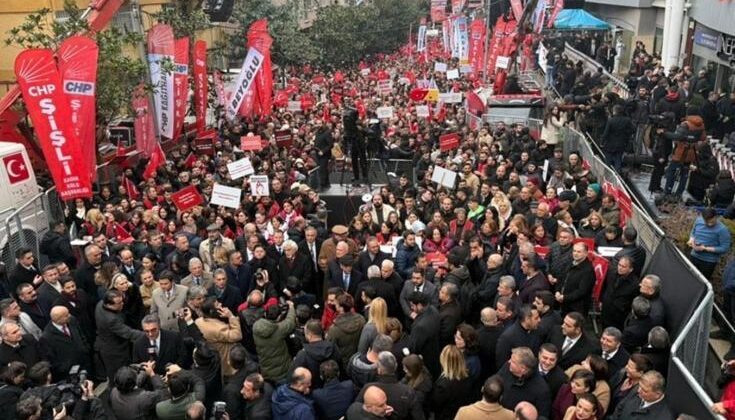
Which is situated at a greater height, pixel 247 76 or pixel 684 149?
pixel 247 76

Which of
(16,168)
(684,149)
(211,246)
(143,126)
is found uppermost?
(684,149)

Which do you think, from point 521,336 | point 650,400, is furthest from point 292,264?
point 650,400

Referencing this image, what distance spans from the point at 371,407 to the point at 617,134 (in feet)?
33.4

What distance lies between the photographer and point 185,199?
11.8 meters

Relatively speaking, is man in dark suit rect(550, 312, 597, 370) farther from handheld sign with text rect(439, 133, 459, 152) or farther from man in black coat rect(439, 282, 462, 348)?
handheld sign with text rect(439, 133, 459, 152)

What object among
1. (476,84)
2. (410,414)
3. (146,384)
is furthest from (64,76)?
(476,84)

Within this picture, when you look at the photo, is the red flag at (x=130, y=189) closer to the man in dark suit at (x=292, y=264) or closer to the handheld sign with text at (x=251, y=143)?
A: the handheld sign with text at (x=251, y=143)

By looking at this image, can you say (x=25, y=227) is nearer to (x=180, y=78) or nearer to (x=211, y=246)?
(x=211, y=246)

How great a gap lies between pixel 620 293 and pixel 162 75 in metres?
13.9

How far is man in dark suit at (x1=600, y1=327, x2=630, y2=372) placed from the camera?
5.93 metres

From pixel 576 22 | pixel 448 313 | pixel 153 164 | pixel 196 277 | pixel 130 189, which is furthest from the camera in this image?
pixel 576 22

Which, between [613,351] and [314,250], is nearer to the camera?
[613,351]

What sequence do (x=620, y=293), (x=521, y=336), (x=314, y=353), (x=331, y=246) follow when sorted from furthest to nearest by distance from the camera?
(x=331, y=246) → (x=620, y=293) → (x=521, y=336) → (x=314, y=353)

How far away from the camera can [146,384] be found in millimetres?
5895
